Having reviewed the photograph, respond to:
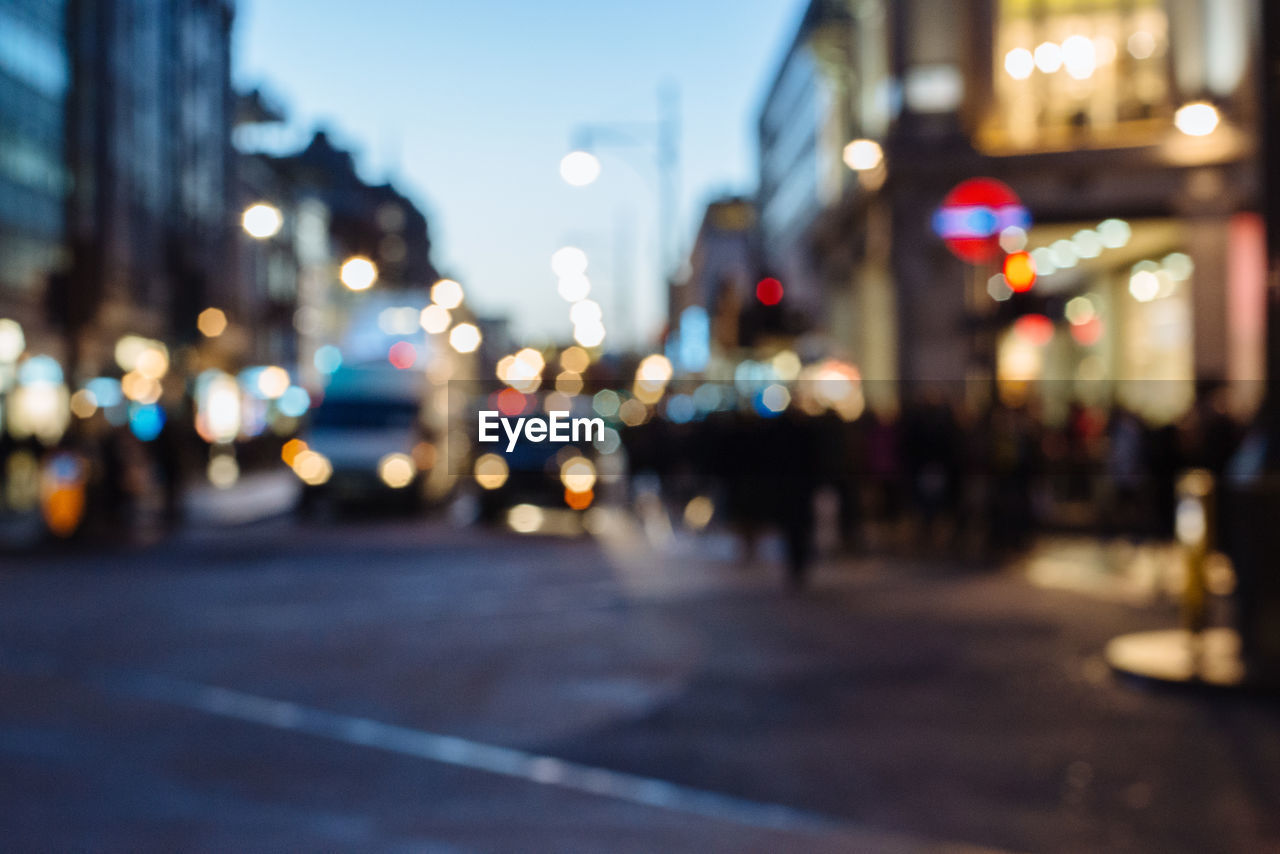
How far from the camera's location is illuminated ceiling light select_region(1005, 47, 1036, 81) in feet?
111

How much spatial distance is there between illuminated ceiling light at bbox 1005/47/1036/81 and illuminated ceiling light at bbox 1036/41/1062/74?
0.15 metres

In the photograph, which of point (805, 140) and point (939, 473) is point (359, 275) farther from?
point (805, 140)

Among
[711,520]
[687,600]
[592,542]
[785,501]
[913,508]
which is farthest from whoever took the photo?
[711,520]

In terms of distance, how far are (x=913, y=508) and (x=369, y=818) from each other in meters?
16.1

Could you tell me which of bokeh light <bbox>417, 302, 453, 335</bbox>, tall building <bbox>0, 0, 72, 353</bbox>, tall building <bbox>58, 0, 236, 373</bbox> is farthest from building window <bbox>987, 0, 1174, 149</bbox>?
tall building <bbox>0, 0, 72, 353</bbox>

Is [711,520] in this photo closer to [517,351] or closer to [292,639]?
[292,639]

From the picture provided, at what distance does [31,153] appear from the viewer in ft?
150

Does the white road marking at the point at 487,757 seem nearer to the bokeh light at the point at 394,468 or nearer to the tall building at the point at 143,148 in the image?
the bokeh light at the point at 394,468

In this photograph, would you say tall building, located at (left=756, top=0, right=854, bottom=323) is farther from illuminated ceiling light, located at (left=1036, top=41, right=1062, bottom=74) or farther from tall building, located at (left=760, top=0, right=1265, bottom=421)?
illuminated ceiling light, located at (left=1036, top=41, right=1062, bottom=74)

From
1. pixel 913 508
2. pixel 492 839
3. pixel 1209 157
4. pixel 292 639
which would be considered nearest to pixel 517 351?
pixel 1209 157

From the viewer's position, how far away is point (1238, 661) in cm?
1041

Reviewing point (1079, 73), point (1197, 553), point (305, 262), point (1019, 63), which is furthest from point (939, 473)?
point (305, 262)

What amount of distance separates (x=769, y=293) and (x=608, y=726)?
1348cm

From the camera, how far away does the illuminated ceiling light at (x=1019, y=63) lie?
33719 millimetres
